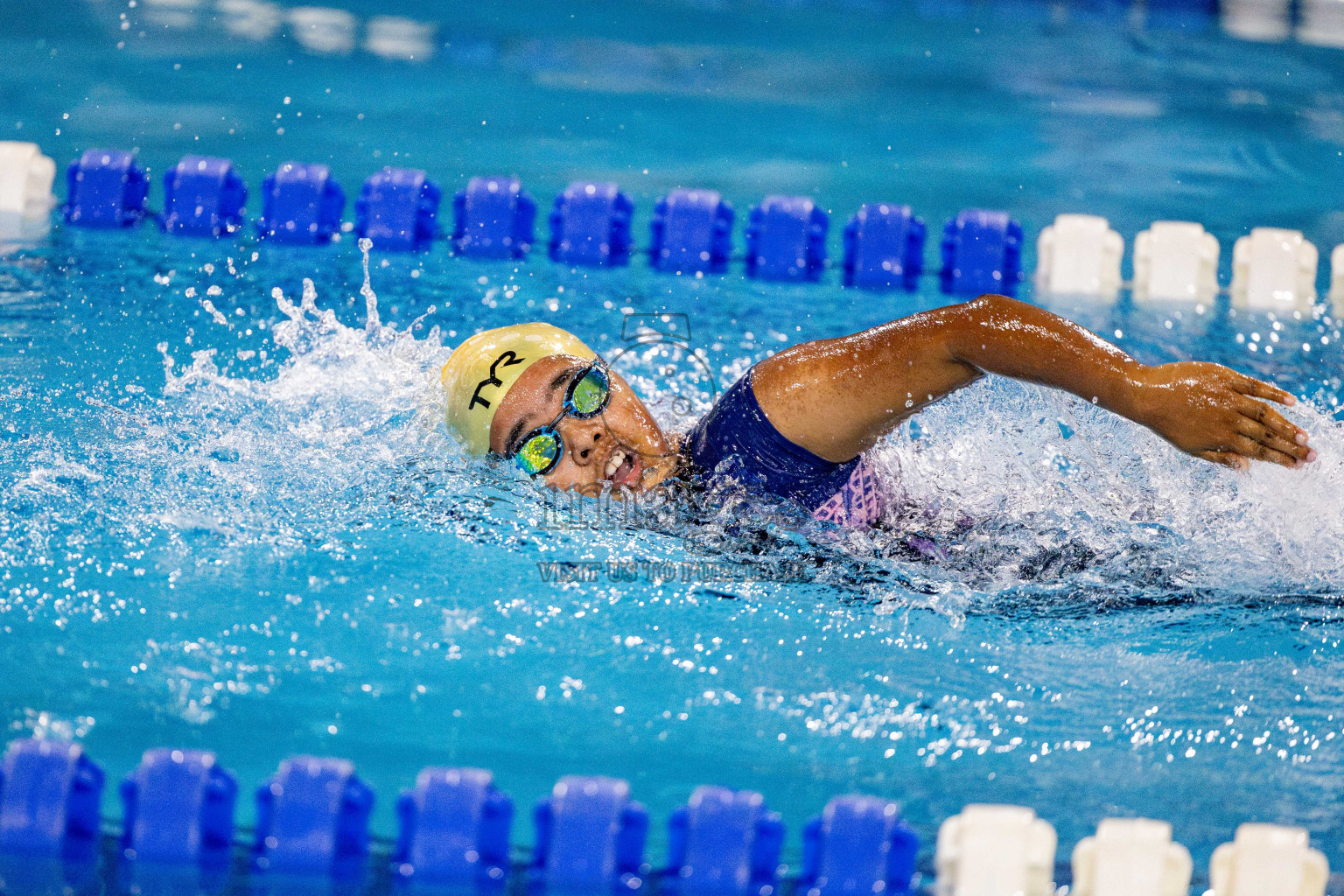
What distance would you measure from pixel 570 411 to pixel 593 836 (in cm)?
90

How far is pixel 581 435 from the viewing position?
265 centimetres

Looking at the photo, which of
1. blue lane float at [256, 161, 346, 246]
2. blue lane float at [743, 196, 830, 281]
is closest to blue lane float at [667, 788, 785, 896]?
blue lane float at [743, 196, 830, 281]

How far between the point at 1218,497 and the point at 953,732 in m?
0.83

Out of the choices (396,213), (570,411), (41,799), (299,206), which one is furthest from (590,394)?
(299,206)

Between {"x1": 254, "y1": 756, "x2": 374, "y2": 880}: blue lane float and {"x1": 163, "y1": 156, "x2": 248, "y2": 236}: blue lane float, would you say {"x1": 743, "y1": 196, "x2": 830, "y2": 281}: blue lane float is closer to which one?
{"x1": 163, "y1": 156, "x2": 248, "y2": 236}: blue lane float

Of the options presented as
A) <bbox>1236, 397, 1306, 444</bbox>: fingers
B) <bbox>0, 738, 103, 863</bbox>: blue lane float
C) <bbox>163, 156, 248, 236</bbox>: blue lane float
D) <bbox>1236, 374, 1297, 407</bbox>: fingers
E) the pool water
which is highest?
<bbox>163, 156, 248, 236</bbox>: blue lane float

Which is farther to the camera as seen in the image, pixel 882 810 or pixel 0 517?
pixel 0 517

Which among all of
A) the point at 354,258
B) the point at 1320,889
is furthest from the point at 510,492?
the point at 354,258

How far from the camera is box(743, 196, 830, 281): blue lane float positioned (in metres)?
4.59

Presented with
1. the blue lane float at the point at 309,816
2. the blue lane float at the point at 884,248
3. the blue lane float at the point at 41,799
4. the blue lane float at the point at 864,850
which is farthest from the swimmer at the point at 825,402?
the blue lane float at the point at 884,248

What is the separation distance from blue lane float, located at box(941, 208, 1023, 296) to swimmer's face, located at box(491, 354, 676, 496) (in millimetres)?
2137

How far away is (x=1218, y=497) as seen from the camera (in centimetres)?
272

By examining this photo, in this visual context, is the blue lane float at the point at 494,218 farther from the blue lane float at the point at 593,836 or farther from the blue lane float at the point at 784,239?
the blue lane float at the point at 593,836

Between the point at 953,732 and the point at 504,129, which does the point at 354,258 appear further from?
the point at 953,732
